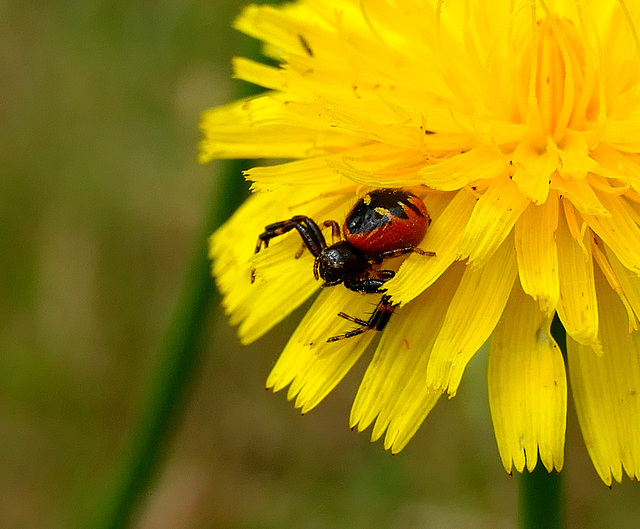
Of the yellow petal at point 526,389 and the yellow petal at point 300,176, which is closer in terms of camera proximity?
the yellow petal at point 526,389

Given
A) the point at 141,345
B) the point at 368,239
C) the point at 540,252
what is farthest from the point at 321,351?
the point at 141,345

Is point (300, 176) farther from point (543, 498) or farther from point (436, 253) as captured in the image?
point (543, 498)

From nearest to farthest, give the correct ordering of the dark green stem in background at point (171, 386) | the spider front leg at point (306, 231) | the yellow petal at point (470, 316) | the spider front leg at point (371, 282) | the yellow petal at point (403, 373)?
the yellow petal at point (470, 316) → the yellow petal at point (403, 373) → the spider front leg at point (371, 282) → the spider front leg at point (306, 231) → the dark green stem in background at point (171, 386)

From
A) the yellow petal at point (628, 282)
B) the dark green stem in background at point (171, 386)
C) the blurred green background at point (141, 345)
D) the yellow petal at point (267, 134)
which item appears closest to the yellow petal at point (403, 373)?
the yellow petal at point (628, 282)

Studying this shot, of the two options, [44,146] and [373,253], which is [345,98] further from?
[44,146]

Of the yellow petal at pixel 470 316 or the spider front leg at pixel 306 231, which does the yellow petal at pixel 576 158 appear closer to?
the yellow petal at pixel 470 316

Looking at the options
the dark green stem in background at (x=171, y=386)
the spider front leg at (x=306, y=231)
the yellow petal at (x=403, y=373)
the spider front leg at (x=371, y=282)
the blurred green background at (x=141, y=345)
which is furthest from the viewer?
the blurred green background at (x=141, y=345)

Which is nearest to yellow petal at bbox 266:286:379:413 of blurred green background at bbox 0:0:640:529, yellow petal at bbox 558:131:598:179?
yellow petal at bbox 558:131:598:179

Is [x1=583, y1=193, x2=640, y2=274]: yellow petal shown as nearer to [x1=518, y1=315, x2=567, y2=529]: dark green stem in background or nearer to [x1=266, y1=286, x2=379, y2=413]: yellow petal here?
[x1=518, y1=315, x2=567, y2=529]: dark green stem in background
